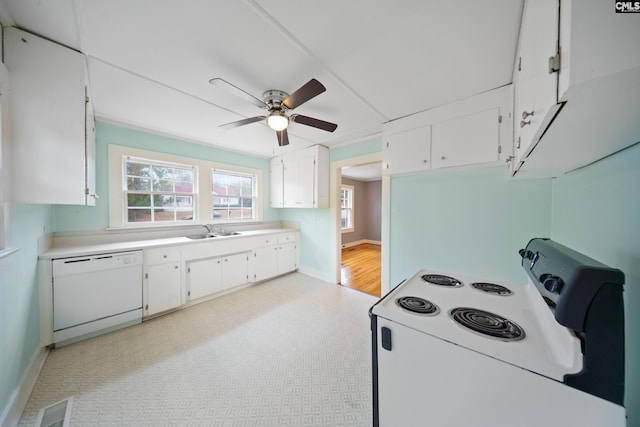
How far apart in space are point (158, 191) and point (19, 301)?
5.90 feet

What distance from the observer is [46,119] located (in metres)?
1.45

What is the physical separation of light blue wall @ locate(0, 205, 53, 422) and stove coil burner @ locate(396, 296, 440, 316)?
7.49 feet

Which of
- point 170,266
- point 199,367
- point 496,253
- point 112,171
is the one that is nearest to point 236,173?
point 112,171

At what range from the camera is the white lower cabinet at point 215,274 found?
2775 millimetres

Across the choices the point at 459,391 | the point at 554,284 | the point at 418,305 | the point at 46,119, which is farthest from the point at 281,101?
the point at 459,391

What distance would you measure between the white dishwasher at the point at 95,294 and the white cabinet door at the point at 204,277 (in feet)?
1.74

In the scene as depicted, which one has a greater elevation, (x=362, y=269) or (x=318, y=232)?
(x=318, y=232)

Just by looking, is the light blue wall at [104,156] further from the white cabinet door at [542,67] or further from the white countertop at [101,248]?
the white cabinet door at [542,67]

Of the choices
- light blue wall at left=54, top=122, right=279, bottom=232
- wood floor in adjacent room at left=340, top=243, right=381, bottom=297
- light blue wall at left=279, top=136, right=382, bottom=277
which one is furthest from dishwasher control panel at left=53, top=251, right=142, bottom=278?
wood floor in adjacent room at left=340, top=243, right=381, bottom=297

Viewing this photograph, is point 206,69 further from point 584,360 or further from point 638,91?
point 584,360

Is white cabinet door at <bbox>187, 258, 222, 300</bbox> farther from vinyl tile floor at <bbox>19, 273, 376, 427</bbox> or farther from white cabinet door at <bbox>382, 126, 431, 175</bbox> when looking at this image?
white cabinet door at <bbox>382, 126, 431, 175</bbox>

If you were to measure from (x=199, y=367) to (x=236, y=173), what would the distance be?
9.76 ft

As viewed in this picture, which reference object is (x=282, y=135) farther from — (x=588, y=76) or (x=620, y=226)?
(x=620, y=226)

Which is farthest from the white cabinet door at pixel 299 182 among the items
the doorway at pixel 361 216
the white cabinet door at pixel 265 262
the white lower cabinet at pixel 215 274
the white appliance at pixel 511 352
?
the white appliance at pixel 511 352
